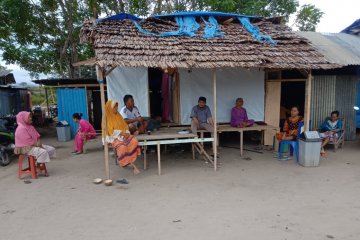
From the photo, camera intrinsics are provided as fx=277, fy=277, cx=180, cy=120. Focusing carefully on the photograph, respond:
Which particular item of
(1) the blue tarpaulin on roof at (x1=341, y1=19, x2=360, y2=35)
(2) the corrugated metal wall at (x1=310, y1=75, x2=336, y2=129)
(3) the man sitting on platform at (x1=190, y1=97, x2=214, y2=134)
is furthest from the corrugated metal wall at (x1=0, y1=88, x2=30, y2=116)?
(1) the blue tarpaulin on roof at (x1=341, y1=19, x2=360, y2=35)

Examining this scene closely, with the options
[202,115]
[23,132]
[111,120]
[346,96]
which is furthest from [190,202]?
[346,96]

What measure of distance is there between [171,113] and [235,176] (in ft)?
10.6

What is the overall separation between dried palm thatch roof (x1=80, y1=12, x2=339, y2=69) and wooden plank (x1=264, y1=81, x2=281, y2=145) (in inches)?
58.3

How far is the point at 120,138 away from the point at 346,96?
7106mm

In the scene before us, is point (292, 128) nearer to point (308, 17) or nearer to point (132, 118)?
point (132, 118)

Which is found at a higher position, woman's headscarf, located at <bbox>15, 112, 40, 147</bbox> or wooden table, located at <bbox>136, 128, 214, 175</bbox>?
woman's headscarf, located at <bbox>15, 112, 40, 147</bbox>

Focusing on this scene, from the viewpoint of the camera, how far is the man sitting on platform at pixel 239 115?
7.34m

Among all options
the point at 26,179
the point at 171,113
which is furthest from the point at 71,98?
the point at 26,179

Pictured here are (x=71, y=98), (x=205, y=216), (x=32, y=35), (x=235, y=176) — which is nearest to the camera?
(x=205, y=216)

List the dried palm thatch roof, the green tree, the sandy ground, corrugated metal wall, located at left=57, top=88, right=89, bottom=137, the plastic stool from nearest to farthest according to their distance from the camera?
1. the sandy ground
2. the dried palm thatch roof
3. the plastic stool
4. corrugated metal wall, located at left=57, top=88, right=89, bottom=137
5. the green tree

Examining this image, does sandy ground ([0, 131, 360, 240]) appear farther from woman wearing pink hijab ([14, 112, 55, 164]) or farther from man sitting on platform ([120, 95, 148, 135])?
man sitting on platform ([120, 95, 148, 135])

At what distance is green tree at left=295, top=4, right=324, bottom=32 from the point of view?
1464cm

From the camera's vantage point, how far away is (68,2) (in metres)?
11.9

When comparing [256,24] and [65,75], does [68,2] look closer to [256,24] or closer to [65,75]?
[65,75]
